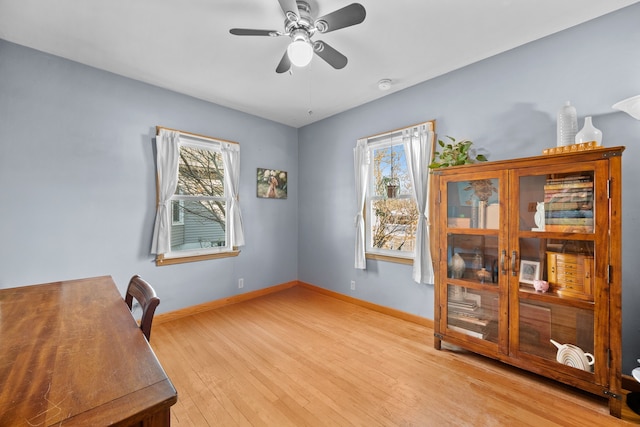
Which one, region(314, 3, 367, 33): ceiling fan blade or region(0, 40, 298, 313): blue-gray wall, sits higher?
region(314, 3, 367, 33): ceiling fan blade

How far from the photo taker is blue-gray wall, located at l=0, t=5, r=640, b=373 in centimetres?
196

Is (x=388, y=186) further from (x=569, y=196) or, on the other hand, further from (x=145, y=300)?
(x=145, y=300)

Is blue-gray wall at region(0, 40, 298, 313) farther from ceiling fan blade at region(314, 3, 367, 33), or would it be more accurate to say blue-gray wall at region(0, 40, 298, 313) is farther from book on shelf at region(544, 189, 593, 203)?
book on shelf at region(544, 189, 593, 203)

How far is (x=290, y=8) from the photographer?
166 cm

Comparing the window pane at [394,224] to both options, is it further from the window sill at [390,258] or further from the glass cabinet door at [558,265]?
the glass cabinet door at [558,265]

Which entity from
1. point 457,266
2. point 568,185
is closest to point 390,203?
point 457,266

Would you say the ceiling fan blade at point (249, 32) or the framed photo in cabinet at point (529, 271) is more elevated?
the ceiling fan blade at point (249, 32)

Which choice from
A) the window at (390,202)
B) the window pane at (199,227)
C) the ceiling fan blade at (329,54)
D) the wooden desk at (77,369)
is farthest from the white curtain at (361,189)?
the wooden desk at (77,369)

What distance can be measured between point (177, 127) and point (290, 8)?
2157 mm

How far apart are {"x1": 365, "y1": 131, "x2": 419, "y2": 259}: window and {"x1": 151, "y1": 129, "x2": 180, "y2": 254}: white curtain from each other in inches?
93.4

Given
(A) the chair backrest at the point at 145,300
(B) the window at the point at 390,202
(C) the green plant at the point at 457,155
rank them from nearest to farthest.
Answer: (A) the chair backrest at the point at 145,300 < (C) the green plant at the point at 457,155 < (B) the window at the point at 390,202

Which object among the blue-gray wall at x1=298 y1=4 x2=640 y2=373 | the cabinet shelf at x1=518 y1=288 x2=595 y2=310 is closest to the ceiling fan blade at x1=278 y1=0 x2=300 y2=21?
the blue-gray wall at x1=298 y1=4 x2=640 y2=373

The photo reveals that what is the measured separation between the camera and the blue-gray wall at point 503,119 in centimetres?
188

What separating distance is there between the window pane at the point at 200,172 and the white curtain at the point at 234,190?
117 millimetres
